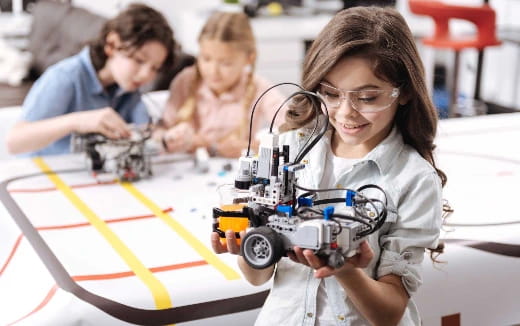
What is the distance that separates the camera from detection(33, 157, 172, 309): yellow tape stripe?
48.7 inches

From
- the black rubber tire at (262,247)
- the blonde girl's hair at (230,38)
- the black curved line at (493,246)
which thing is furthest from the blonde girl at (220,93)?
the black rubber tire at (262,247)

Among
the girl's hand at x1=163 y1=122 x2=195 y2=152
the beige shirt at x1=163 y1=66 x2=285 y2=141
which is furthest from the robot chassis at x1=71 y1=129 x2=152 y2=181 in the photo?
the beige shirt at x1=163 y1=66 x2=285 y2=141

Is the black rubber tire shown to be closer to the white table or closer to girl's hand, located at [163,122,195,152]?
the white table

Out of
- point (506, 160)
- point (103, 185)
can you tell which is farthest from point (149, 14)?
point (506, 160)

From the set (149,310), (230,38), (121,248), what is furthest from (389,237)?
(230,38)

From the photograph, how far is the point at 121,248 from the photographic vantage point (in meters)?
1.42

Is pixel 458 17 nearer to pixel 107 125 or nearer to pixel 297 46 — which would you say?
pixel 297 46

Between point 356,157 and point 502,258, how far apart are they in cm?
48

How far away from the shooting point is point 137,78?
2123 millimetres

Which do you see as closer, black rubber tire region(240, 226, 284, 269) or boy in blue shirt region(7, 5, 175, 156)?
black rubber tire region(240, 226, 284, 269)

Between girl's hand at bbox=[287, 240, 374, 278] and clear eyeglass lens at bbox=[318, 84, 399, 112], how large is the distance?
0.22 meters

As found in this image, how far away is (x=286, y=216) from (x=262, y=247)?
6 cm

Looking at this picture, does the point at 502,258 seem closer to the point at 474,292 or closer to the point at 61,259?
the point at 474,292

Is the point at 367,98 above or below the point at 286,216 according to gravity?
above
